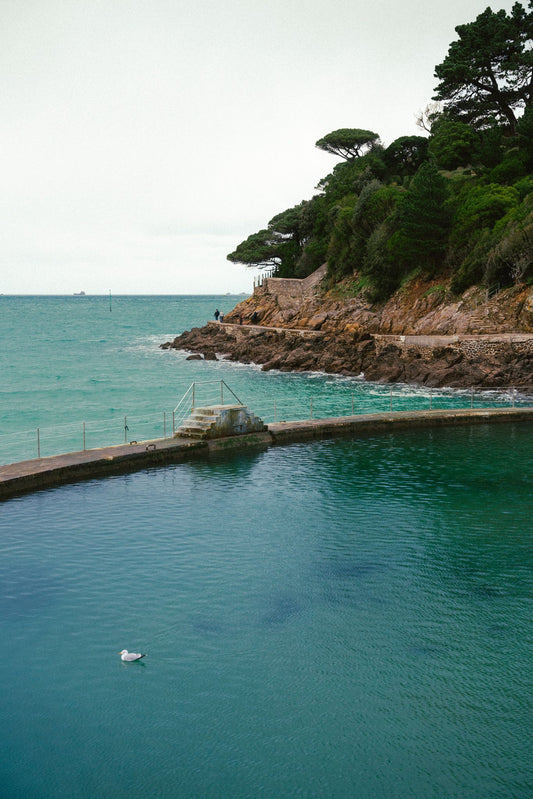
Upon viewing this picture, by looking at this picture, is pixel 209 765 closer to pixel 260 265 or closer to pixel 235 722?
pixel 235 722

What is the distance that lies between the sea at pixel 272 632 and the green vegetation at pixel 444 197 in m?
30.4

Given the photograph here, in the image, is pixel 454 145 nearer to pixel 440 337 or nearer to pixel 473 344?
pixel 440 337

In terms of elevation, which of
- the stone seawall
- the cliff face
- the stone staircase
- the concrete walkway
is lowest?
the concrete walkway

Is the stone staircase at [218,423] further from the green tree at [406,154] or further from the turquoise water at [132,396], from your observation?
the green tree at [406,154]

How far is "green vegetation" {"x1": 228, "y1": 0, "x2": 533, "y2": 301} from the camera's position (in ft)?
156

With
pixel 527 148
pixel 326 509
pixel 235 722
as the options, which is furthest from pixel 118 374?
pixel 235 722

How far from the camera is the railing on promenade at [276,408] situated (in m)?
27.7

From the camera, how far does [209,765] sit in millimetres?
7547

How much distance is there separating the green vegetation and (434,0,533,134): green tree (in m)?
0.10

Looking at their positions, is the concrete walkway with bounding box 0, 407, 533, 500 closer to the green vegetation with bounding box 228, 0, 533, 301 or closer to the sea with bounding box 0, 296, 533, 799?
the sea with bounding box 0, 296, 533, 799

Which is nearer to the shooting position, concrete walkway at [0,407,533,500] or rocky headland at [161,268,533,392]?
concrete walkway at [0,407,533,500]

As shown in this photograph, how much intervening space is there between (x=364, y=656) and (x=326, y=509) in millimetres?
6932

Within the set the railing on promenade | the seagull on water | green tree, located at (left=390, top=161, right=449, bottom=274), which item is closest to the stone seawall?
the railing on promenade

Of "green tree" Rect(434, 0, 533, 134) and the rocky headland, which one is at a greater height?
"green tree" Rect(434, 0, 533, 134)
